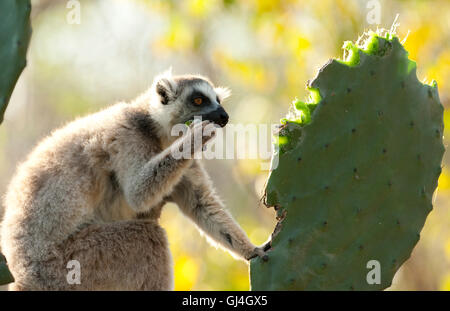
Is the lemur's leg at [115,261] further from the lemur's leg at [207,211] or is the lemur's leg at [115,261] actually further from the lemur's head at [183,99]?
the lemur's head at [183,99]

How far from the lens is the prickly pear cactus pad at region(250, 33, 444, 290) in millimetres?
2920

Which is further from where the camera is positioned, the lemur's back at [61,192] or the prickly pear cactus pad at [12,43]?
the lemur's back at [61,192]

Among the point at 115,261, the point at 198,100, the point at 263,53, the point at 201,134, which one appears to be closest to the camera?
the point at 201,134

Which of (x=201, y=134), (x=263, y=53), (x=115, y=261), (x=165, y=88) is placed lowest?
(x=115, y=261)

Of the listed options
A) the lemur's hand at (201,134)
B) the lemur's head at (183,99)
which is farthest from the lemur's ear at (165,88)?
the lemur's hand at (201,134)

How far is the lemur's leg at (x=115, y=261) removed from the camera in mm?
4480

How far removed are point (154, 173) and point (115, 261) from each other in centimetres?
70

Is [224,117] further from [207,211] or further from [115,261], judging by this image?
[115,261]

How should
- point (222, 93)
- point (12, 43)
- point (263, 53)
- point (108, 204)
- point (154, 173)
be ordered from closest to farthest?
1. point (12, 43)
2. point (154, 173)
3. point (108, 204)
4. point (222, 93)
5. point (263, 53)

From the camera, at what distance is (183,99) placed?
5465 millimetres

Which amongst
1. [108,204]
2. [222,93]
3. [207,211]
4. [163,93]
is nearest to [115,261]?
[108,204]

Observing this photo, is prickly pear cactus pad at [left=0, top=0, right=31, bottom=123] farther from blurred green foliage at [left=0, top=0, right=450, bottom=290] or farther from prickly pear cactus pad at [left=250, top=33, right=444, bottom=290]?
blurred green foliage at [left=0, top=0, right=450, bottom=290]

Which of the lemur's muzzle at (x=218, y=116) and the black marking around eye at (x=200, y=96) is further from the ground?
the black marking around eye at (x=200, y=96)

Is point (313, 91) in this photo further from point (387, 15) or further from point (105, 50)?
point (105, 50)
